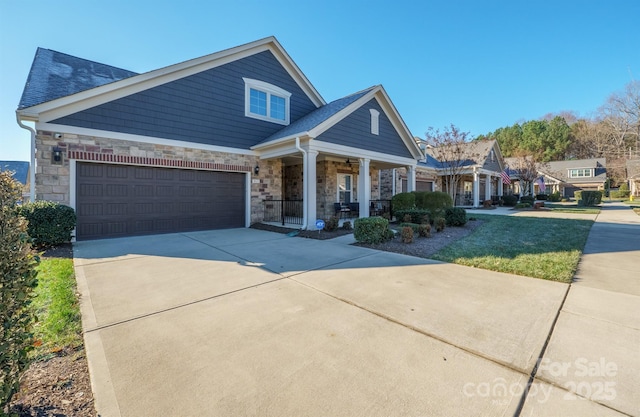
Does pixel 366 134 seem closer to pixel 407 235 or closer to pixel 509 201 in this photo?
pixel 407 235

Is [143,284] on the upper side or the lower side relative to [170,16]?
lower

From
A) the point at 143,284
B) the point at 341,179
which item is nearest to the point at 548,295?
the point at 143,284

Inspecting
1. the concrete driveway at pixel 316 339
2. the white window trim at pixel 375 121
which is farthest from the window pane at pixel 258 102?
the concrete driveway at pixel 316 339

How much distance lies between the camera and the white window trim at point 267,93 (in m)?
11.2

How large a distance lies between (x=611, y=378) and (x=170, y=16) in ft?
40.9

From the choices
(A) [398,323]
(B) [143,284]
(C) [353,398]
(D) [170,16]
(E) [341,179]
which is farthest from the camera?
(E) [341,179]

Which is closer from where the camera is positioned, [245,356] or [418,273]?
[245,356]

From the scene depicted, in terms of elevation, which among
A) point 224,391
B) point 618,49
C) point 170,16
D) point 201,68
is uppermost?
point 618,49

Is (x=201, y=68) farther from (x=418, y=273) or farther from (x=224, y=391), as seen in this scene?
(x=224, y=391)

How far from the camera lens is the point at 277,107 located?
40.4 feet

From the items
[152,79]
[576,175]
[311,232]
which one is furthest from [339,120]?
[576,175]

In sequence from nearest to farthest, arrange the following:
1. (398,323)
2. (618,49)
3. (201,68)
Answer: (398,323) → (201,68) → (618,49)

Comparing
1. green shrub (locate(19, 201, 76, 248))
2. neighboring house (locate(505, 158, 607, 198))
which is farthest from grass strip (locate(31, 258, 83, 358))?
neighboring house (locate(505, 158, 607, 198))

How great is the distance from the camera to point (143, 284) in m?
4.38
